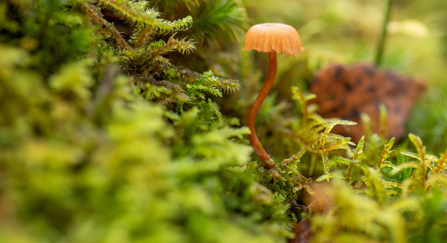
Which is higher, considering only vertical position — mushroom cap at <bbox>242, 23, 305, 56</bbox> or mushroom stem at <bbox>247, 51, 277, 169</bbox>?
mushroom cap at <bbox>242, 23, 305, 56</bbox>

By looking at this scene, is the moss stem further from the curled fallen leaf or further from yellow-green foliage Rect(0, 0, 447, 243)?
yellow-green foliage Rect(0, 0, 447, 243)

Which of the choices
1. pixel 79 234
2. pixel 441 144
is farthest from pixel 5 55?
pixel 441 144

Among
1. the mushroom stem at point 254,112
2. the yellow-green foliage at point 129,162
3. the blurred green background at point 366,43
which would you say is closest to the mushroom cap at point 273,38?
the mushroom stem at point 254,112

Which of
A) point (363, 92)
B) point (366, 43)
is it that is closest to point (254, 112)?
point (363, 92)

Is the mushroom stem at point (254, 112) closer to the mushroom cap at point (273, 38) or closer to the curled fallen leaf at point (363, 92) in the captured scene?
the mushroom cap at point (273, 38)

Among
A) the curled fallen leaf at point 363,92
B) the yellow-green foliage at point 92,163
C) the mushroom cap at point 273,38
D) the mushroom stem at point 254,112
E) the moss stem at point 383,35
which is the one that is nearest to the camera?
the yellow-green foliage at point 92,163

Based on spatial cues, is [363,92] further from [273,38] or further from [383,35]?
[273,38]

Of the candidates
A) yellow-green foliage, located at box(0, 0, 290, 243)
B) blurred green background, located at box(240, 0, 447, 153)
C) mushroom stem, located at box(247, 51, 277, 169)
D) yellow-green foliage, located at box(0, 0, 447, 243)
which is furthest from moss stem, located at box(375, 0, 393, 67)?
yellow-green foliage, located at box(0, 0, 290, 243)
